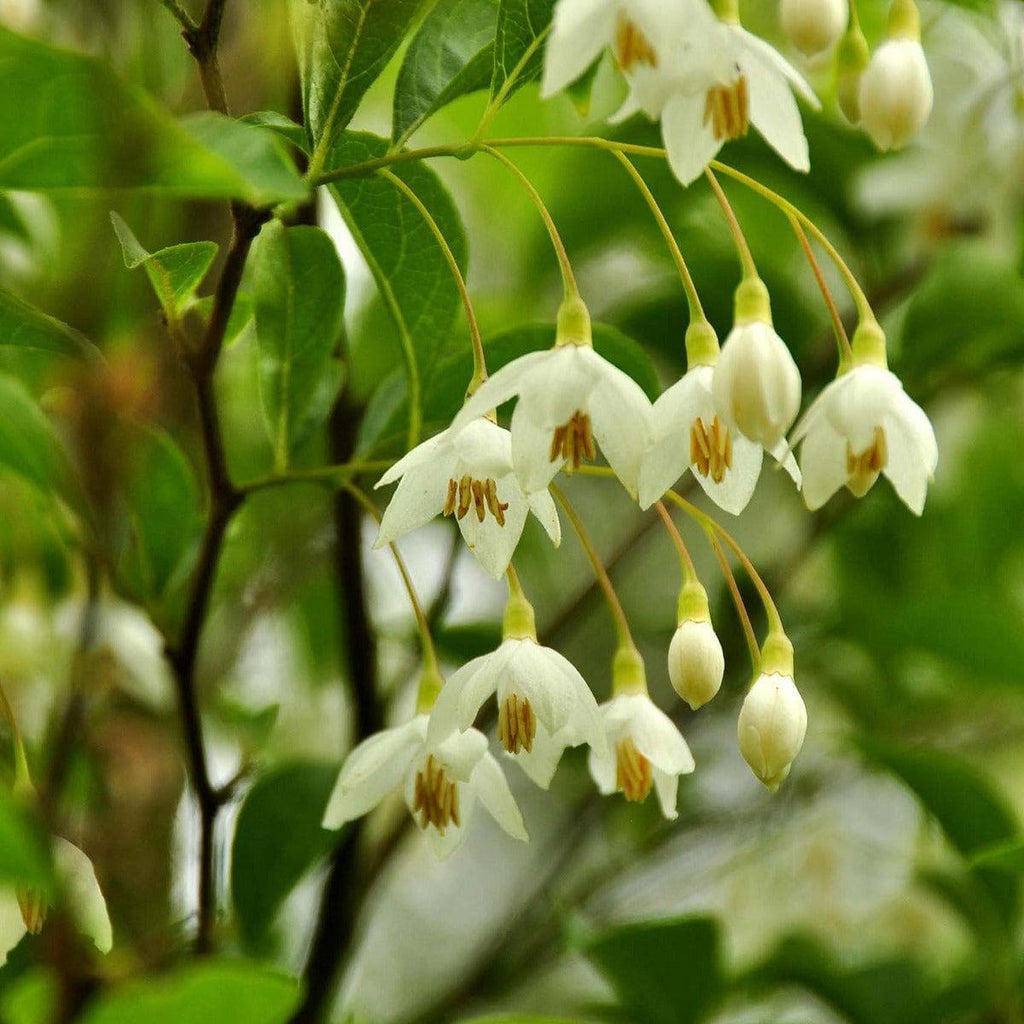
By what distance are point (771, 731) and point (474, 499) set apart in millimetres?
241

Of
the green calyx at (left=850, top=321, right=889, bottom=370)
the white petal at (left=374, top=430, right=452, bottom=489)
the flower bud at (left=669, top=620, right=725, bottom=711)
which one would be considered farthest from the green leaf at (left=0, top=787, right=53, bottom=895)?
the green calyx at (left=850, top=321, right=889, bottom=370)

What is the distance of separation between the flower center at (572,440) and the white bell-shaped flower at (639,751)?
0.71 feet

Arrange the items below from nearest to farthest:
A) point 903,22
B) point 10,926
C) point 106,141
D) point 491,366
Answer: point 106,141, point 10,926, point 903,22, point 491,366

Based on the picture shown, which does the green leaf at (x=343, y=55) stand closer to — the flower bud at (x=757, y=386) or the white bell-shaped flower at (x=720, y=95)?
the white bell-shaped flower at (x=720, y=95)

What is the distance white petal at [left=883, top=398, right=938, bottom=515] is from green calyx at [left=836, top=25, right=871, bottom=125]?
0.25 m

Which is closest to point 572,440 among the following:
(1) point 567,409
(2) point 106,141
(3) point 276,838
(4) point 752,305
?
(1) point 567,409

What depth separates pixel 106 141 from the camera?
608mm

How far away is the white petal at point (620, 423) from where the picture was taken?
32.4 inches

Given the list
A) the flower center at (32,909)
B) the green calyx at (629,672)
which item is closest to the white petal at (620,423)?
the green calyx at (629,672)

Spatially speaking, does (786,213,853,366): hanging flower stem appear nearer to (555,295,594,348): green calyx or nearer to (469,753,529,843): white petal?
(555,295,594,348): green calyx

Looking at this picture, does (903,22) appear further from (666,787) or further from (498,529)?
(666,787)

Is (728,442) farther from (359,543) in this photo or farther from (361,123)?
(361,123)

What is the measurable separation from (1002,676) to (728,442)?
0.62 m

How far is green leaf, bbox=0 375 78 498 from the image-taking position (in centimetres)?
77
